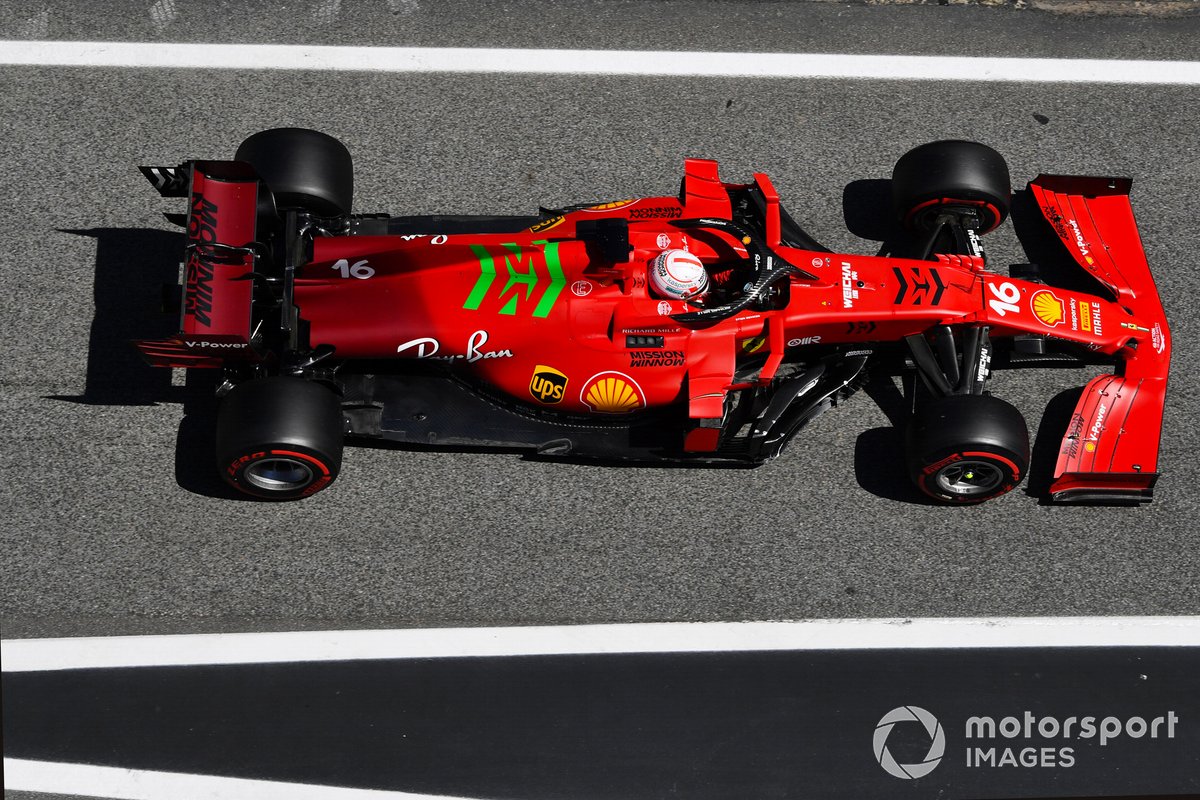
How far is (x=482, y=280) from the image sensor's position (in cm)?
579

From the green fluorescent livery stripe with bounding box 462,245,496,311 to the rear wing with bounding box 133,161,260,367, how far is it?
3.67 ft

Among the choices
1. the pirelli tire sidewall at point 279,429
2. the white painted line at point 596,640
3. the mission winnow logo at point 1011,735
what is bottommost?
the mission winnow logo at point 1011,735

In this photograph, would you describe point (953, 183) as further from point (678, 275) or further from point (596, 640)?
point (596, 640)

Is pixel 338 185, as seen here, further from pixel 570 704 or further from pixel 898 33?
pixel 898 33

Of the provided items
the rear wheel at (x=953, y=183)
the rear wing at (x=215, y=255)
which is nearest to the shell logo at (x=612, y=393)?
the rear wing at (x=215, y=255)

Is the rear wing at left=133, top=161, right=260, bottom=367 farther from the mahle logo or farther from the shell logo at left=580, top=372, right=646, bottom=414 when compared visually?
the mahle logo

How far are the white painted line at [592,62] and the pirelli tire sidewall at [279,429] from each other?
2901 millimetres

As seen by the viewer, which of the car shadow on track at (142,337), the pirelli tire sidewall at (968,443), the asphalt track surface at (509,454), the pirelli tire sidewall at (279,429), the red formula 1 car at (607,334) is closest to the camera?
the pirelli tire sidewall at (279,429)

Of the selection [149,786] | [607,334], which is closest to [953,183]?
[607,334]

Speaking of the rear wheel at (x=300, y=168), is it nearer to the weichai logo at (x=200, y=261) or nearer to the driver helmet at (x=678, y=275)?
the weichai logo at (x=200, y=261)

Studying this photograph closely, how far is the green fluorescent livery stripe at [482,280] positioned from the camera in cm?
577

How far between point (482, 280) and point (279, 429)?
1.28 meters

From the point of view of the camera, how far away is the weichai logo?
18.4 feet

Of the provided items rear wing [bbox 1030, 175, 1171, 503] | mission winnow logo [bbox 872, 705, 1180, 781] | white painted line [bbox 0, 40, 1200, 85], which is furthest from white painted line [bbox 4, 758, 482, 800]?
white painted line [bbox 0, 40, 1200, 85]
